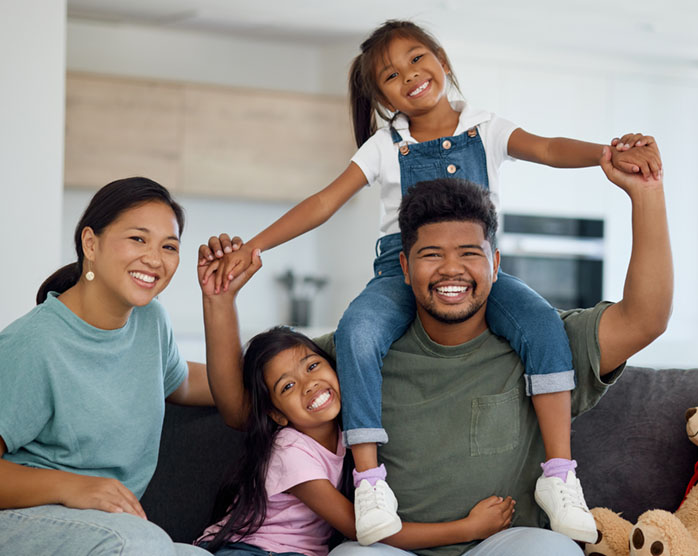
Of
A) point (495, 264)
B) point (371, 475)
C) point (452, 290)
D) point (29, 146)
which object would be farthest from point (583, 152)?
point (29, 146)

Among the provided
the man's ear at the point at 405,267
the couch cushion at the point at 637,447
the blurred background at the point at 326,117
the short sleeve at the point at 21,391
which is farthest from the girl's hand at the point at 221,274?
the blurred background at the point at 326,117

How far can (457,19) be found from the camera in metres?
4.88

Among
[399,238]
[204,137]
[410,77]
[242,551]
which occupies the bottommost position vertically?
[242,551]

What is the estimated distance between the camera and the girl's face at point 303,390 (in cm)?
191

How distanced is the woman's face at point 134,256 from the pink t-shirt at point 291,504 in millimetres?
455

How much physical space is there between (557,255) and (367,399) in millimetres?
3748

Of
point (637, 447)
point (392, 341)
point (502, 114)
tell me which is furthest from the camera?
point (502, 114)

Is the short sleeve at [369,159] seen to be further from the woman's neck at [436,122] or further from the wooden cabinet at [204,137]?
the wooden cabinet at [204,137]

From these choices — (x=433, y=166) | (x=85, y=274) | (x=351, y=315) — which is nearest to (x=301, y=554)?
(x=351, y=315)

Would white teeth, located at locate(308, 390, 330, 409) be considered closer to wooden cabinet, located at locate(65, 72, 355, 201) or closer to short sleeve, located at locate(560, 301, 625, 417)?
short sleeve, located at locate(560, 301, 625, 417)

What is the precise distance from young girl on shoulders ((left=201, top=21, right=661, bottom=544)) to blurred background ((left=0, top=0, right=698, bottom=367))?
2.57 m

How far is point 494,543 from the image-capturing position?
1705 mm

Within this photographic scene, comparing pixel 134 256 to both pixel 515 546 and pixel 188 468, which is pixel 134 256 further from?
pixel 515 546

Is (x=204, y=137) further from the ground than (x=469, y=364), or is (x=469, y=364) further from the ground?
(x=204, y=137)
